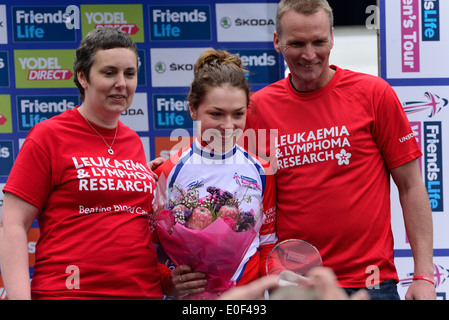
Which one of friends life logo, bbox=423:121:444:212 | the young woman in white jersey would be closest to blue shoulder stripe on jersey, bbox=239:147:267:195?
the young woman in white jersey

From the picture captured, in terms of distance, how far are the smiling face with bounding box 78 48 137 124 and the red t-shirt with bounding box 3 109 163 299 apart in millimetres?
115

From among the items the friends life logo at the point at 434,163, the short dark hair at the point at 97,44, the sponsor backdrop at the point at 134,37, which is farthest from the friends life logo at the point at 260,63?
the short dark hair at the point at 97,44

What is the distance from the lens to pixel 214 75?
1989mm

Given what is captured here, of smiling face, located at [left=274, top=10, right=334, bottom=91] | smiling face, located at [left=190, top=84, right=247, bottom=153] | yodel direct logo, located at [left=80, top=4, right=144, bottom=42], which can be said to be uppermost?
yodel direct logo, located at [left=80, top=4, right=144, bottom=42]

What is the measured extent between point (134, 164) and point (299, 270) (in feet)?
3.07

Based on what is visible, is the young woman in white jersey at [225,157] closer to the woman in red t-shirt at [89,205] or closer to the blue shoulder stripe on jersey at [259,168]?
the blue shoulder stripe on jersey at [259,168]

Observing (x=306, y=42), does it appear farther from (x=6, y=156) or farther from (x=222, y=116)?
(x=6, y=156)

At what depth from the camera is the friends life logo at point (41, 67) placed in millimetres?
3432

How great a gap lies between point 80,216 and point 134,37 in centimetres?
195

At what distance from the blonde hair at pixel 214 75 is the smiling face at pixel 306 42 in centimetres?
22

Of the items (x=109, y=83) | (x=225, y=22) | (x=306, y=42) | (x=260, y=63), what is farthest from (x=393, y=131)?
(x=225, y=22)

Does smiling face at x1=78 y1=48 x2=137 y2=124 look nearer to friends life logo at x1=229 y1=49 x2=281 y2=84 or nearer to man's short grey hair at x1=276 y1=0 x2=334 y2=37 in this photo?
man's short grey hair at x1=276 y1=0 x2=334 y2=37

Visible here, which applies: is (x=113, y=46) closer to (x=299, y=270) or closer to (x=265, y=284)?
(x=299, y=270)

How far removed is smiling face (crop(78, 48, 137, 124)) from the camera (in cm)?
190
